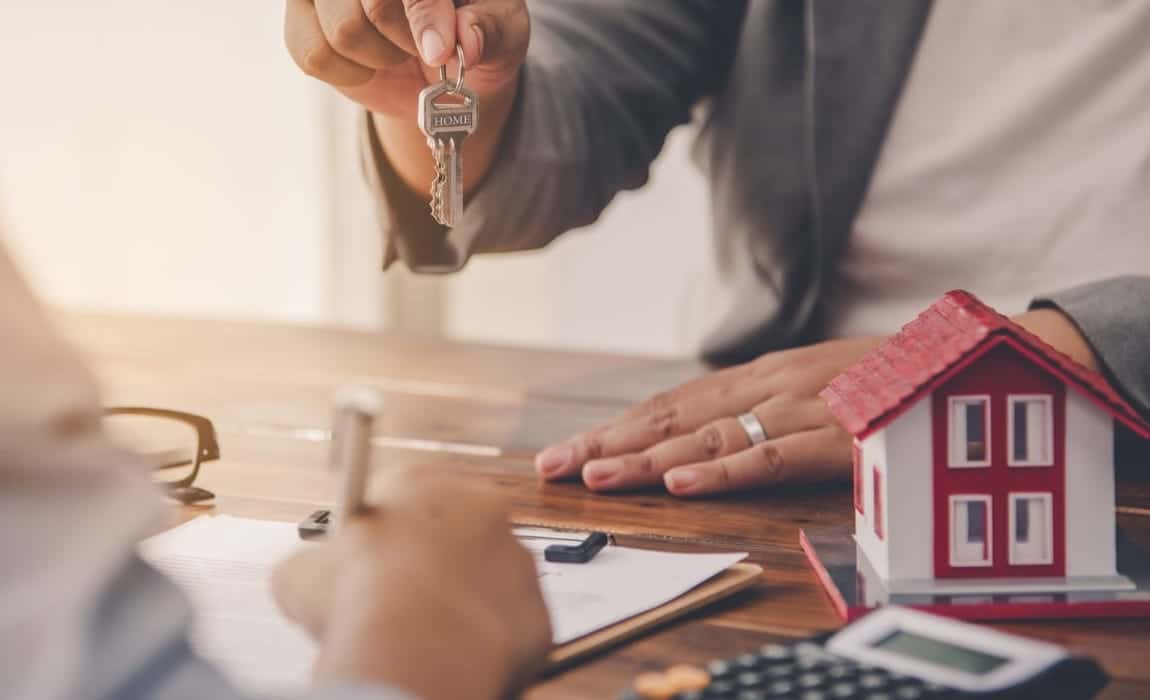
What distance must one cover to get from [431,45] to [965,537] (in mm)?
489

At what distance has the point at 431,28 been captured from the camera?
100 centimetres

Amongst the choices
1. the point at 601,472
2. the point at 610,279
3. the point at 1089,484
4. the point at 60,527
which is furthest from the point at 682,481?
the point at 610,279

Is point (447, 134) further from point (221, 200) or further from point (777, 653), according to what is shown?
point (221, 200)

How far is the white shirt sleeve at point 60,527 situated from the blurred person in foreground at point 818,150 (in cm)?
74

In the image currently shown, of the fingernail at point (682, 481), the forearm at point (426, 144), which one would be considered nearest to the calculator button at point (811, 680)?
the fingernail at point (682, 481)

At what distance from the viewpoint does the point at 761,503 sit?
102 cm

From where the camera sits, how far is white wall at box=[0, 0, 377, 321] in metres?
3.55

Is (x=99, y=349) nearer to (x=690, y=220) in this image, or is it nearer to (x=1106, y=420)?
(x=1106, y=420)

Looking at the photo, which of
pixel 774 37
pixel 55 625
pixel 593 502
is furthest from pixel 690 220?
pixel 55 625

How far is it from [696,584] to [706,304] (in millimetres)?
983

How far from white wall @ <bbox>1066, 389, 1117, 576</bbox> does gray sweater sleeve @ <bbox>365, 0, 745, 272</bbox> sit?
0.73 m

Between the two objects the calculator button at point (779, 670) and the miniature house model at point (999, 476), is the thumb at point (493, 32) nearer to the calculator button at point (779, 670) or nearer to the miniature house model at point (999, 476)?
the miniature house model at point (999, 476)

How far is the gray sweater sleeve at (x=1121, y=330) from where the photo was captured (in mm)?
1029

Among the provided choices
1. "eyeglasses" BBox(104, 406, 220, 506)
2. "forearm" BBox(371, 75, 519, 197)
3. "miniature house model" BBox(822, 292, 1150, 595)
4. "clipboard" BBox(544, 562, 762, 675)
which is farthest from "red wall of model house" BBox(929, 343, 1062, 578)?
"forearm" BBox(371, 75, 519, 197)
